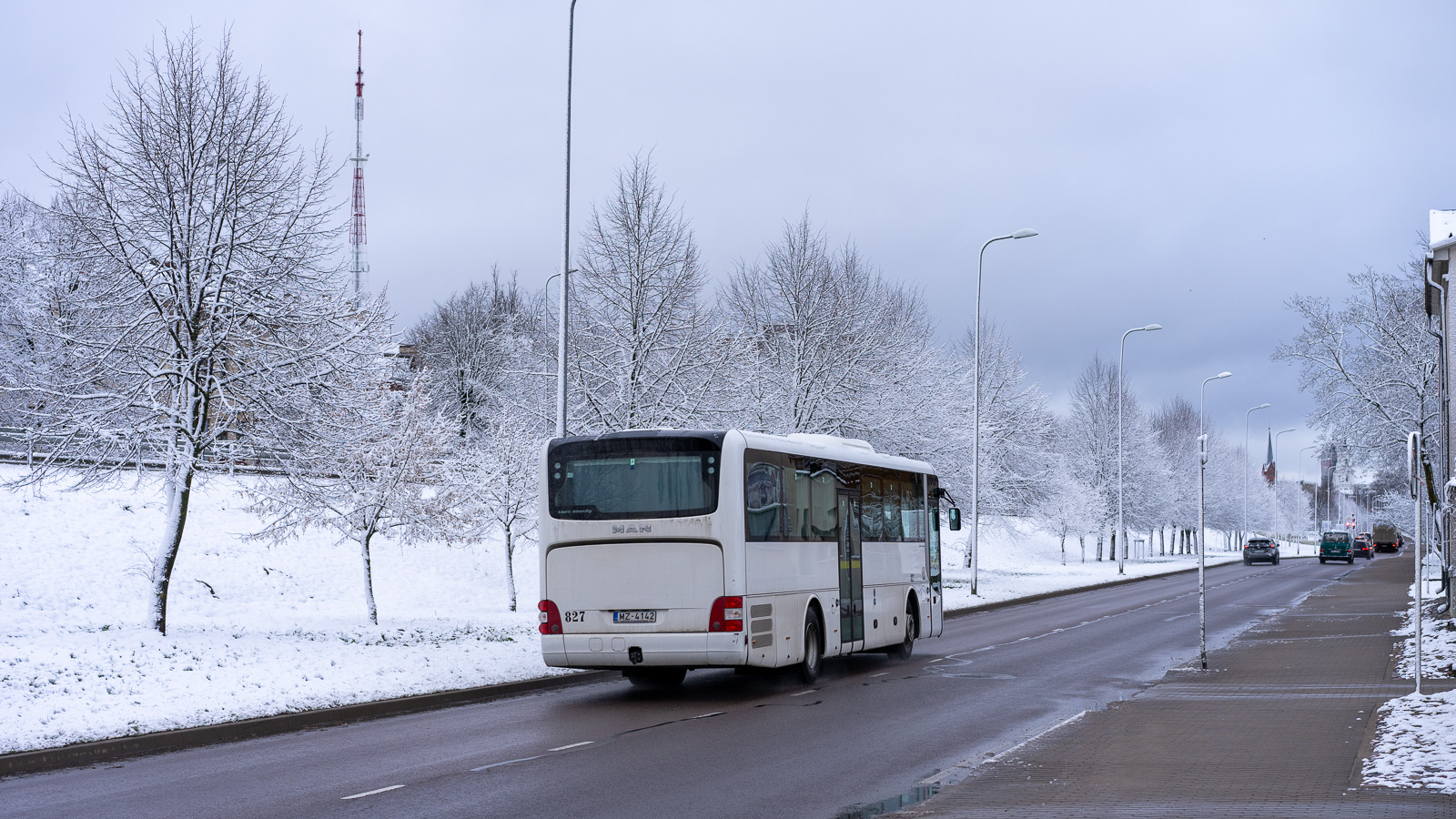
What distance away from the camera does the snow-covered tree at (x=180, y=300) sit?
18.9 meters

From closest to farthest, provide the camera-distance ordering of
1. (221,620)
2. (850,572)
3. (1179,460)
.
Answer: (850,572)
(221,620)
(1179,460)

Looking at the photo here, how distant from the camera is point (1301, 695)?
14977mm

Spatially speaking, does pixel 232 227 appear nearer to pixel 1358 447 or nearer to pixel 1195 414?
pixel 1358 447

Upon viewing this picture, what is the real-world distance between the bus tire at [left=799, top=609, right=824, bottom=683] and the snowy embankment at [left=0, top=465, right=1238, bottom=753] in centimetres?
369

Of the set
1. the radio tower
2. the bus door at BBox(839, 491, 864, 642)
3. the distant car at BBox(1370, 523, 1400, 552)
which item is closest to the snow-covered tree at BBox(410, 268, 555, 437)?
the radio tower

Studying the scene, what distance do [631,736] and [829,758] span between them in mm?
2397

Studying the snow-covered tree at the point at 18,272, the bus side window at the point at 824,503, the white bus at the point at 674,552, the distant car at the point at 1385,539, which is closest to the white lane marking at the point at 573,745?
the white bus at the point at 674,552

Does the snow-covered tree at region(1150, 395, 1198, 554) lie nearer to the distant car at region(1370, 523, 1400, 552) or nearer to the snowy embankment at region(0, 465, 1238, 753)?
the distant car at region(1370, 523, 1400, 552)

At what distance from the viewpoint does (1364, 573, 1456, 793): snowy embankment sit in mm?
8984

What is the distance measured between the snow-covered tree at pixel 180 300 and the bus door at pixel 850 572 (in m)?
7.97

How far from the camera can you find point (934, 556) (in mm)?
23672

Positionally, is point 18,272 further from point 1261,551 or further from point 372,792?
point 1261,551

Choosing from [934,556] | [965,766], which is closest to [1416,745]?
[965,766]

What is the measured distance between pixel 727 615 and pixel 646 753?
404 cm
